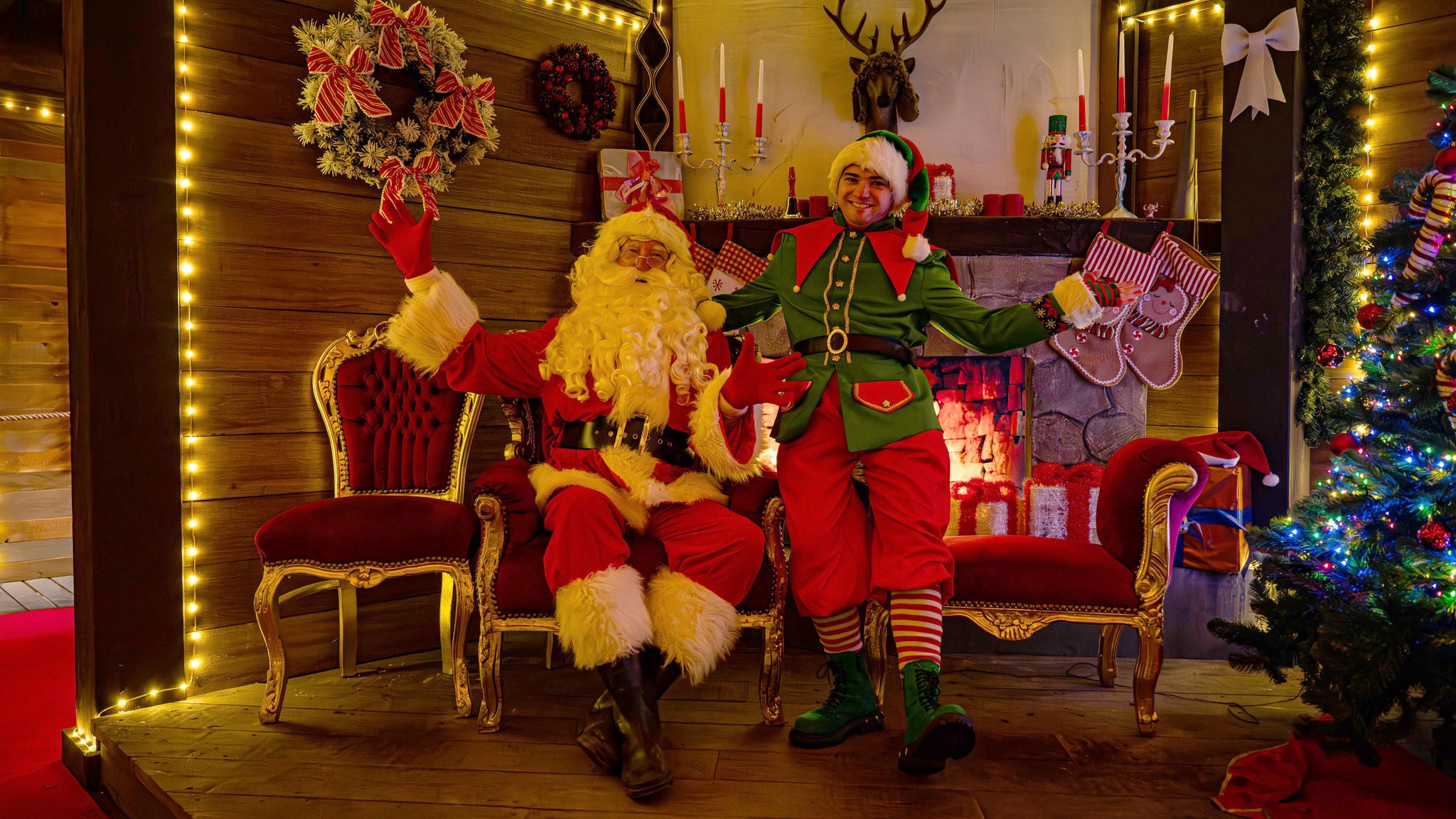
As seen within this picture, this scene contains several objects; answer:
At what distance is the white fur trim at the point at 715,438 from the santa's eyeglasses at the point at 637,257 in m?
0.44

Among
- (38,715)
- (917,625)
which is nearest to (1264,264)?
(917,625)

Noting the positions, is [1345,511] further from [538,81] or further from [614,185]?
[538,81]

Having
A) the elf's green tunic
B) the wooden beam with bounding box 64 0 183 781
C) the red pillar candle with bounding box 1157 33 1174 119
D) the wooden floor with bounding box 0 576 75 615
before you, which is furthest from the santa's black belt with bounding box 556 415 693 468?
the wooden floor with bounding box 0 576 75 615

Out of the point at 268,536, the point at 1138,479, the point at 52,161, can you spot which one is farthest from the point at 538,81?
the point at 52,161

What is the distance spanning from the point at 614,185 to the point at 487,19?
84 cm

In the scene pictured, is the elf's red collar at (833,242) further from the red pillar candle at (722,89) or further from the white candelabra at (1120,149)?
the white candelabra at (1120,149)

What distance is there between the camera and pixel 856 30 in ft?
12.5

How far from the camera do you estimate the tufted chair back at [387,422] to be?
9.81 ft

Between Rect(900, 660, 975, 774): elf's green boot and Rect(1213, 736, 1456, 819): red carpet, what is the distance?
0.64 metres

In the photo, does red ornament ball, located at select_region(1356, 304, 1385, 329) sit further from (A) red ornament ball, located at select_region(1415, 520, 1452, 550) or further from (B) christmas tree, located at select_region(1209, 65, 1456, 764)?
(A) red ornament ball, located at select_region(1415, 520, 1452, 550)

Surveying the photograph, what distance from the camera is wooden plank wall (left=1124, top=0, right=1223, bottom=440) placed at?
12.3ft

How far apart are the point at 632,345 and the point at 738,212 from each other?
1368 mm

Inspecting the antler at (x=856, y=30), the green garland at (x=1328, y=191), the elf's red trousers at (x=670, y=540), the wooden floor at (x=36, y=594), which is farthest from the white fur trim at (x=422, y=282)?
the green garland at (x=1328, y=191)

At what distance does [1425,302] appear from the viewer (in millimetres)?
1962
